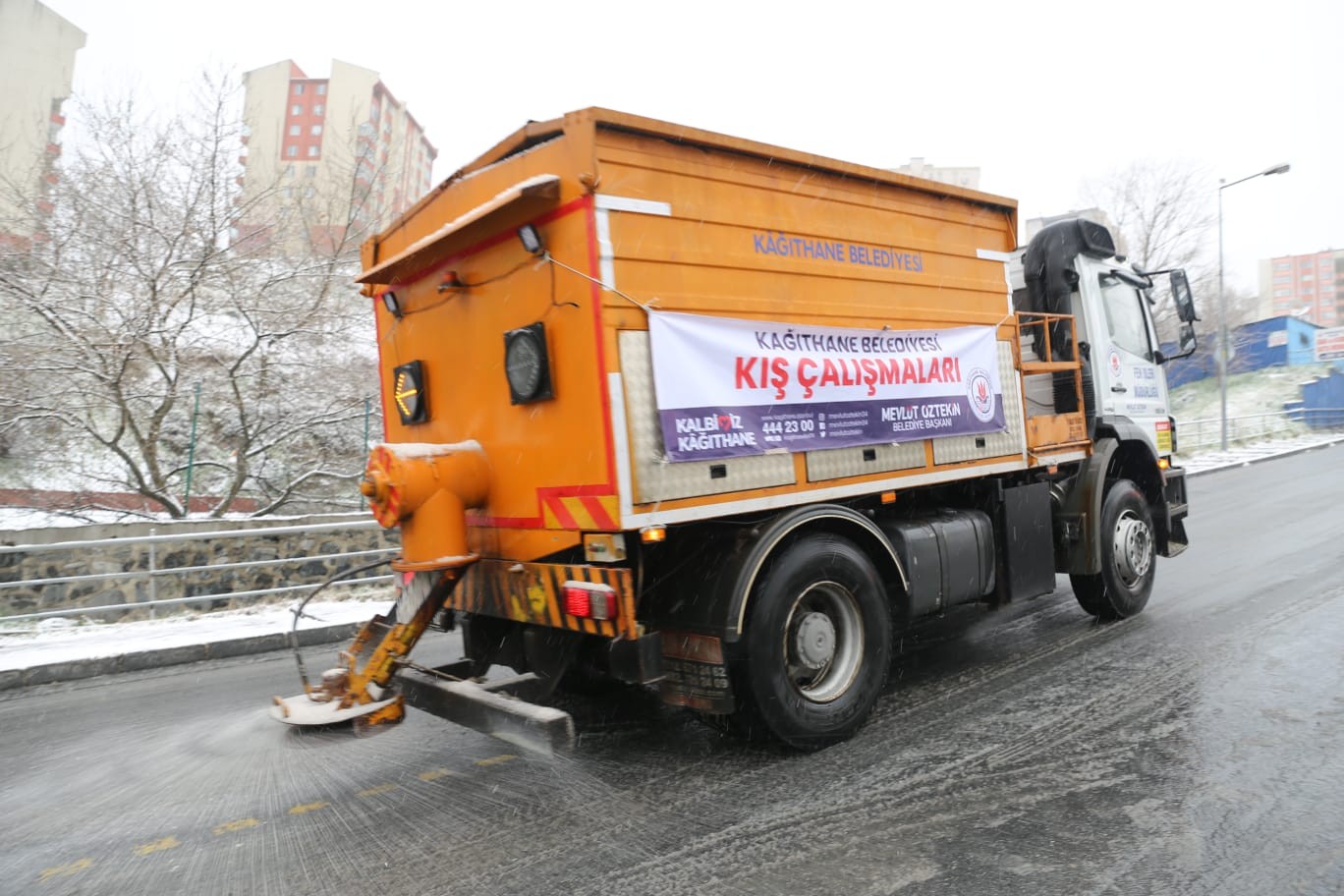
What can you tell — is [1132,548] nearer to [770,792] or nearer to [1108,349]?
[1108,349]

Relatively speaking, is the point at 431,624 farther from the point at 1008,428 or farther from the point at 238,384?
the point at 238,384

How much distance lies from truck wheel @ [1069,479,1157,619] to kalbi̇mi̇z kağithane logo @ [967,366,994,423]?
5.32 ft

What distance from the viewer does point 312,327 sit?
37.2ft

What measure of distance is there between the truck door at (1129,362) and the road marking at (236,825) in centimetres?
642

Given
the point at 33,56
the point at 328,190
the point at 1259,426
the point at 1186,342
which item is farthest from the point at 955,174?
the point at 1186,342

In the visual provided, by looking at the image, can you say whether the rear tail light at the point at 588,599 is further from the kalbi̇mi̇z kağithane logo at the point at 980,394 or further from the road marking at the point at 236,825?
the kalbi̇mi̇z kağithane logo at the point at 980,394

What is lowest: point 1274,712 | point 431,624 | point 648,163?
point 1274,712

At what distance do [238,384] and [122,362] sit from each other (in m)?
1.62

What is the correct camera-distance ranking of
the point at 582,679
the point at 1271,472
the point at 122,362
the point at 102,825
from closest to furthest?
the point at 102,825, the point at 582,679, the point at 122,362, the point at 1271,472

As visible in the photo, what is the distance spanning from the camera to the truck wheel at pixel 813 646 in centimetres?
391

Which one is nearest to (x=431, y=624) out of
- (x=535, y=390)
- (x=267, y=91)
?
(x=535, y=390)

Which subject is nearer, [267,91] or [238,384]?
[238,384]

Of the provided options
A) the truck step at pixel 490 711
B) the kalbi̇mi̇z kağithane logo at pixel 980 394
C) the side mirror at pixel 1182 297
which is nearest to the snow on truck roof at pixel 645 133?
the kalbi̇mi̇z kağithane logo at pixel 980 394

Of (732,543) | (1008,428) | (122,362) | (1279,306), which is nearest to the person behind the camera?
(732,543)
